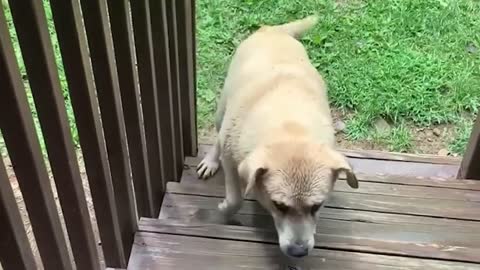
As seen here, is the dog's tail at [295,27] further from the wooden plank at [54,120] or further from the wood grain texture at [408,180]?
the wooden plank at [54,120]

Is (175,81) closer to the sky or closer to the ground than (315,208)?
closer to the sky

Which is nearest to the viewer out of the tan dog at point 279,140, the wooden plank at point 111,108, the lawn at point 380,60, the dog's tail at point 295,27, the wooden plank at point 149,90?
the wooden plank at point 111,108

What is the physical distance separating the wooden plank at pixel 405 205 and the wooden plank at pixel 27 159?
908 millimetres

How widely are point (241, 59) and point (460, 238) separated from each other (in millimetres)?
1065

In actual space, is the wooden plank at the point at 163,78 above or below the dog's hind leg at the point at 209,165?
above

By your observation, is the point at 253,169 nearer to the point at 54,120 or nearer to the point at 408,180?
the point at 54,120

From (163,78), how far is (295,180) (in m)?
0.51

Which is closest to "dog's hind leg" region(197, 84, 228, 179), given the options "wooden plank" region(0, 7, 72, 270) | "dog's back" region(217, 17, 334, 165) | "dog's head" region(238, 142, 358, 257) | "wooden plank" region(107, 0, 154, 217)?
"dog's back" region(217, 17, 334, 165)

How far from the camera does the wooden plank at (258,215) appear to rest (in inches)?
95.5

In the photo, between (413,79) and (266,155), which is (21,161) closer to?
(266,155)

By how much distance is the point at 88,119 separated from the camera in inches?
66.6

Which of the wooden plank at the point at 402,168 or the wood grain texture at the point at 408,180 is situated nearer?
the wood grain texture at the point at 408,180

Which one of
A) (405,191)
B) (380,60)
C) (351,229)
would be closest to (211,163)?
(351,229)

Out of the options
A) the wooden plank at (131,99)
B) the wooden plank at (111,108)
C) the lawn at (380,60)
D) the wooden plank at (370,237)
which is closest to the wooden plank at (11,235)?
the wooden plank at (111,108)
